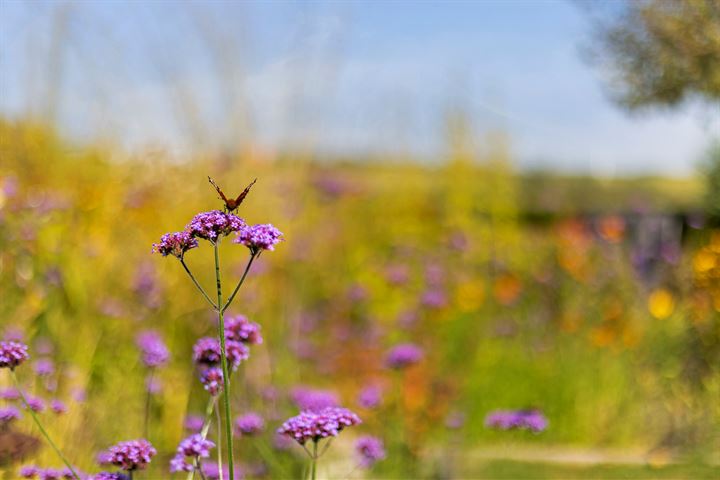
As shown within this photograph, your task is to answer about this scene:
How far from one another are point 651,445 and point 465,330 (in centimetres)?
167

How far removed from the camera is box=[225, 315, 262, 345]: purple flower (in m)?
2.16

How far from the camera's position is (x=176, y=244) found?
5.84 ft

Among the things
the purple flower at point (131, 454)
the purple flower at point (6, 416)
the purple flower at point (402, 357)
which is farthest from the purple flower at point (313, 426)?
the purple flower at point (402, 357)

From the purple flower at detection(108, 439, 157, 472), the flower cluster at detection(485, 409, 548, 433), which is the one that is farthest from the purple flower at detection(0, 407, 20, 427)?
the flower cluster at detection(485, 409, 548, 433)

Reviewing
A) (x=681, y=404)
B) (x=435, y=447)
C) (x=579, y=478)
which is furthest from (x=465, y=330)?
(x=579, y=478)

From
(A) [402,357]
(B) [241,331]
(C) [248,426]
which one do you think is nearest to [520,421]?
(A) [402,357]

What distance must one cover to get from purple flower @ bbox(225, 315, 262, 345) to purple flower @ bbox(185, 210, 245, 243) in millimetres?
464

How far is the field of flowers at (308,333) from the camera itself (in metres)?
3.40

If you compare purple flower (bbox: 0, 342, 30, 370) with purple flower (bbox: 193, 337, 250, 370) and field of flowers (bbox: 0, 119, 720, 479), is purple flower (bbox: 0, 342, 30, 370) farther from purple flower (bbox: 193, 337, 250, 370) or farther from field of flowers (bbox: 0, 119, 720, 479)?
purple flower (bbox: 193, 337, 250, 370)

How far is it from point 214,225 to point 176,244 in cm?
10

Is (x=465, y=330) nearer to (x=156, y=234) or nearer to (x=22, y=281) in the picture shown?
(x=156, y=234)

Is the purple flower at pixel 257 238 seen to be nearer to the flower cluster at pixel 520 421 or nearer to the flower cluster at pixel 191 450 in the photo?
the flower cluster at pixel 191 450

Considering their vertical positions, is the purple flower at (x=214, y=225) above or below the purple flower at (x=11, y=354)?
above

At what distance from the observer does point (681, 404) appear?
580cm
